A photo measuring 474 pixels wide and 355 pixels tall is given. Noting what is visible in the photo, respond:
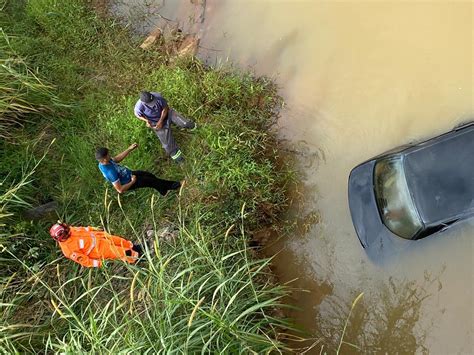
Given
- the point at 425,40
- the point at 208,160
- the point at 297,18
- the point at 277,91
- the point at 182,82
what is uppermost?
the point at 425,40

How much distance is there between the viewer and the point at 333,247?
5.59 metres

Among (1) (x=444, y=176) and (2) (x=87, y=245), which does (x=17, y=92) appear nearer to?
(2) (x=87, y=245)

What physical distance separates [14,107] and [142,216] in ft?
7.26

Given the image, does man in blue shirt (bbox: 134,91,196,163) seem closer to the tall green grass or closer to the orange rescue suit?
the tall green grass

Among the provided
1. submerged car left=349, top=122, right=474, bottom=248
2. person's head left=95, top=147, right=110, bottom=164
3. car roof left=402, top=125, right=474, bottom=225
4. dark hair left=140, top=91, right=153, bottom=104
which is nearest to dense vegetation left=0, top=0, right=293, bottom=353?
person's head left=95, top=147, right=110, bottom=164

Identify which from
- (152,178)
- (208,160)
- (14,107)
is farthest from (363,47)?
(14,107)

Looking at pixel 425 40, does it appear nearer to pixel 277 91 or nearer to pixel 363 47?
pixel 363 47

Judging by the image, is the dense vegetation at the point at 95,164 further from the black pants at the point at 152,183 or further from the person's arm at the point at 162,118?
the person's arm at the point at 162,118

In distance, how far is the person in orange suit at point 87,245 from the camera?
15.5ft

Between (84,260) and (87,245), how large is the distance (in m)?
0.19

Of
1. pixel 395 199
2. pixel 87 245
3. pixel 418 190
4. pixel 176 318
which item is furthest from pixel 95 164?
pixel 418 190

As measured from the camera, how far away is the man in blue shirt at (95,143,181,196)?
16.3 feet

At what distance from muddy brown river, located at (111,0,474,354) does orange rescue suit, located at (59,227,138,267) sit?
2.06 m

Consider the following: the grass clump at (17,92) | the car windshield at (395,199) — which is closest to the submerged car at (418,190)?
the car windshield at (395,199)
